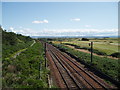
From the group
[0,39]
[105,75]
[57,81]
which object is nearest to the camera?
[57,81]

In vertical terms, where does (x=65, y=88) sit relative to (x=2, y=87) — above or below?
below

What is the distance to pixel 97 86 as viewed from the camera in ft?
49.3

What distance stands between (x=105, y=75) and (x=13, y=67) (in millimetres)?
10690

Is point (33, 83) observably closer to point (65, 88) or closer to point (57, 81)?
point (65, 88)

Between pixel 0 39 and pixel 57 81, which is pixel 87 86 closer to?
pixel 57 81

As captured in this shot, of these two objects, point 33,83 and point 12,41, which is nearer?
point 33,83

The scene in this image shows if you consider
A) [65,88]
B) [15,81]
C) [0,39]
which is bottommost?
[65,88]

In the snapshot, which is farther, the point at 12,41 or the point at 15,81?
the point at 12,41

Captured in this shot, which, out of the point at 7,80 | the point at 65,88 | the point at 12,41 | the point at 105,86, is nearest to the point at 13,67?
the point at 7,80

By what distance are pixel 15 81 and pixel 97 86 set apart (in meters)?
7.59

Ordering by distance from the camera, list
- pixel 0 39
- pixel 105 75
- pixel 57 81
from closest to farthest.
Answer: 1. pixel 57 81
2. pixel 105 75
3. pixel 0 39

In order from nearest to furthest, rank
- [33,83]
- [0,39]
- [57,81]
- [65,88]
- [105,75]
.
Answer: [33,83]
[65,88]
[57,81]
[105,75]
[0,39]

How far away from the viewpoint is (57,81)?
56.2 ft

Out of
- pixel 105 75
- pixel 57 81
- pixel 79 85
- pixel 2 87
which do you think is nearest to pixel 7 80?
pixel 2 87
